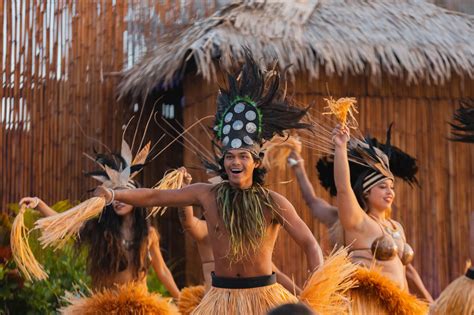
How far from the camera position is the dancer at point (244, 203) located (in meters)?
4.62

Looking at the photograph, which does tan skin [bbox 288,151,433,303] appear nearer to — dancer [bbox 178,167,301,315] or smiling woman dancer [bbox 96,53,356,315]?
dancer [bbox 178,167,301,315]

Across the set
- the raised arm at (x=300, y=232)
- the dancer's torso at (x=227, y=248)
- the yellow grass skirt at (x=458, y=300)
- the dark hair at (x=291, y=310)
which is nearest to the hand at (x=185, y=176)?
the dancer's torso at (x=227, y=248)

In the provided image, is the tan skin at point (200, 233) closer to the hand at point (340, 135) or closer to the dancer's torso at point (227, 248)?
the hand at point (340, 135)

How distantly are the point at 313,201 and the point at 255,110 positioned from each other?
1.74 meters

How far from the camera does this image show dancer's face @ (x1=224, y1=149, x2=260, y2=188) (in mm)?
4758

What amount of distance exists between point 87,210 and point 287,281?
1.45 metres

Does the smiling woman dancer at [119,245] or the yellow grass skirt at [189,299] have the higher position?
the smiling woman dancer at [119,245]

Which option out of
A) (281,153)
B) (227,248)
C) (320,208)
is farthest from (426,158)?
(227,248)

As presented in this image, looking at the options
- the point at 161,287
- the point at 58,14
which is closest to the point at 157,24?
the point at 58,14

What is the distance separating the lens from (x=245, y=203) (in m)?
4.69

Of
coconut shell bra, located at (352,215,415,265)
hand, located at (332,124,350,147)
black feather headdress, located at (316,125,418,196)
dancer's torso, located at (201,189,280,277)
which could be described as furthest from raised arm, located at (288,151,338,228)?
dancer's torso, located at (201,189,280,277)

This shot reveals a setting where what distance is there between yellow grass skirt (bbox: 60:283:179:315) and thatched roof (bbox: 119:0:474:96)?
2453mm

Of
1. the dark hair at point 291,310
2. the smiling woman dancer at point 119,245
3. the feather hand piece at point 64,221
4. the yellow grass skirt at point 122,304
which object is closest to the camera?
the dark hair at point 291,310

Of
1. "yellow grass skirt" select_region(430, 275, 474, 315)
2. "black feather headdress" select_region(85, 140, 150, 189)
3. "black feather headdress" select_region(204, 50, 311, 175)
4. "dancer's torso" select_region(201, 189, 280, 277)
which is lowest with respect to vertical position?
"yellow grass skirt" select_region(430, 275, 474, 315)
